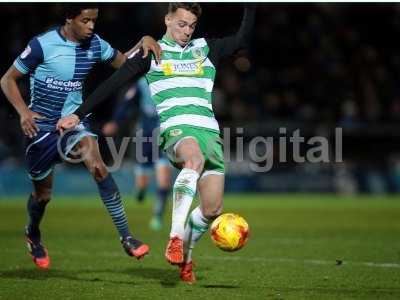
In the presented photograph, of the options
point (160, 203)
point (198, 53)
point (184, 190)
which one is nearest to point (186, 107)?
point (198, 53)

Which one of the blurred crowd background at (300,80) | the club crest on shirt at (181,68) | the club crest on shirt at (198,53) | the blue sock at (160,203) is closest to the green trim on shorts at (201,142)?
the club crest on shirt at (181,68)

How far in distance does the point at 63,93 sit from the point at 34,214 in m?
1.34

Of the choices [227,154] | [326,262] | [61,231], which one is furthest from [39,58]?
[227,154]

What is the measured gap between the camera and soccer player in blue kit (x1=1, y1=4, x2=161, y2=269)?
27.1ft

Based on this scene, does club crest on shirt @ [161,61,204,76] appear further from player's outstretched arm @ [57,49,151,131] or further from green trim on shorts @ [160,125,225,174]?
green trim on shorts @ [160,125,225,174]

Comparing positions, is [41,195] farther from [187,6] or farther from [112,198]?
[187,6]

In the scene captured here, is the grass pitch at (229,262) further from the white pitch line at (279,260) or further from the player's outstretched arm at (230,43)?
the player's outstretched arm at (230,43)

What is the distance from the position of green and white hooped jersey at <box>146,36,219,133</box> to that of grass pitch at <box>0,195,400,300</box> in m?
1.42

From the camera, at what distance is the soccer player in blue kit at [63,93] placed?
325 inches

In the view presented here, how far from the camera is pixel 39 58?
8.31 meters

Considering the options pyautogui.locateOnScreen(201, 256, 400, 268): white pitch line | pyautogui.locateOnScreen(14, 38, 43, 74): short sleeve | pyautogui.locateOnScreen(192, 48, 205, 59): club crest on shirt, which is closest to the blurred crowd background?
pyautogui.locateOnScreen(201, 256, 400, 268): white pitch line

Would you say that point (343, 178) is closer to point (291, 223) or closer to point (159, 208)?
point (291, 223)

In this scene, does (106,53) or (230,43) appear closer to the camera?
(230,43)

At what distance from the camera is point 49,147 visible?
8.62 metres
